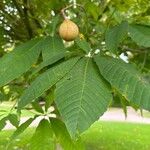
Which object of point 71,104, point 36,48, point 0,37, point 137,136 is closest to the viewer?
point 71,104

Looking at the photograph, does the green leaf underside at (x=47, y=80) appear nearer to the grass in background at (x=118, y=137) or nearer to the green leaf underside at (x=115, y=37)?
the green leaf underside at (x=115, y=37)

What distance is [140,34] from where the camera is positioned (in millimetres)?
1335

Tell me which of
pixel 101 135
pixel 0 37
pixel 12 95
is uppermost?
pixel 0 37

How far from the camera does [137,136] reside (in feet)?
34.6

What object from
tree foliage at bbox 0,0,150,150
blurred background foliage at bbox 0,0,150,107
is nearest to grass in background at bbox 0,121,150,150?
blurred background foliage at bbox 0,0,150,107

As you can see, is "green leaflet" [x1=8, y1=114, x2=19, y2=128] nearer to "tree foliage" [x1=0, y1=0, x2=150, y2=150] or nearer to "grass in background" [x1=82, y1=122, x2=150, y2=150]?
"tree foliage" [x1=0, y1=0, x2=150, y2=150]

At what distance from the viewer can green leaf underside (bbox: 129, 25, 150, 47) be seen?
1.30 meters

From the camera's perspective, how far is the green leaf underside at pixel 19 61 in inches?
52.6

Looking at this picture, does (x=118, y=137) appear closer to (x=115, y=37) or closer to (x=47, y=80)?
(x=115, y=37)

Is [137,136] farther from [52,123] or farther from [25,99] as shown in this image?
[25,99]

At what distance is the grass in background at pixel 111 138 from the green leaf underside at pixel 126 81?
20.0 ft

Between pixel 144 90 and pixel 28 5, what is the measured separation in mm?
1982

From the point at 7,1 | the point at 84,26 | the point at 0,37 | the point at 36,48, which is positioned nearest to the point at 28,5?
the point at 7,1

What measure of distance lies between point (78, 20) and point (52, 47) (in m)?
0.42
